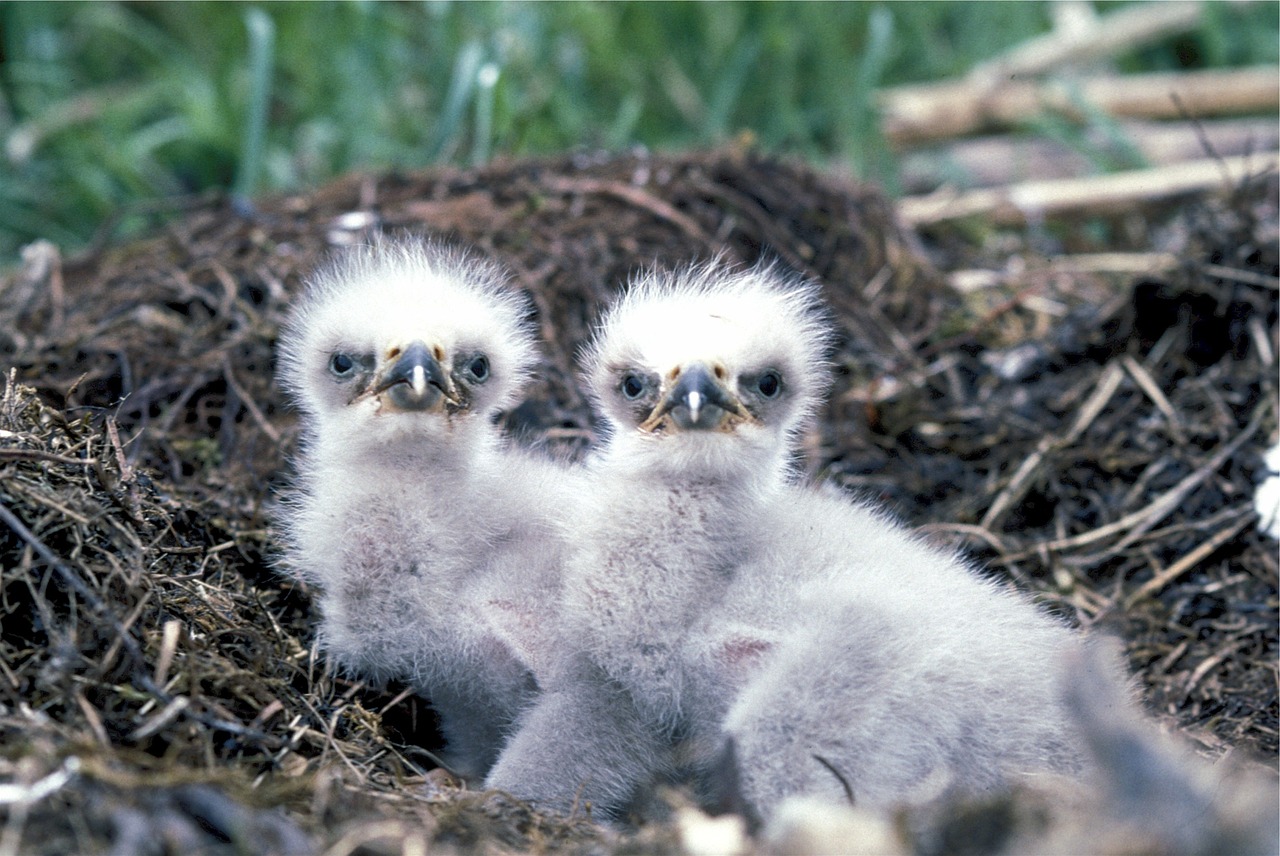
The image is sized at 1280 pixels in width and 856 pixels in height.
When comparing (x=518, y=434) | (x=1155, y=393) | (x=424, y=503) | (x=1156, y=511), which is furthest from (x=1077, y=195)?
(x=424, y=503)

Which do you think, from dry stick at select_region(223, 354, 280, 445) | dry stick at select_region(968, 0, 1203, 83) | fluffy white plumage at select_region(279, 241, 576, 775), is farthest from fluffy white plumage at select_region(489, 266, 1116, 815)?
dry stick at select_region(968, 0, 1203, 83)

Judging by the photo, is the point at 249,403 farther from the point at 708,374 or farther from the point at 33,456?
the point at 708,374

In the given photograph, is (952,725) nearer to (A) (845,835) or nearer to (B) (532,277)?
(A) (845,835)

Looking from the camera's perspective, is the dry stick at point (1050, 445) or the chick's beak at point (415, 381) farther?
the dry stick at point (1050, 445)

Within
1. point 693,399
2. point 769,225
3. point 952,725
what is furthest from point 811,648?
point 769,225

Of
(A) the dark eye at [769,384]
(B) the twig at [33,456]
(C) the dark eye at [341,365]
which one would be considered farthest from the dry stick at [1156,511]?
(B) the twig at [33,456]

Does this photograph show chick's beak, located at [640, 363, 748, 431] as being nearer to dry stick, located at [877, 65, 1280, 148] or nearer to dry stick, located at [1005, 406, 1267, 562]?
dry stick, located at [1005, 406, 1267, 562]

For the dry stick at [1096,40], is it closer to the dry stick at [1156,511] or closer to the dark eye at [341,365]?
the dry stick at [1156,511]
